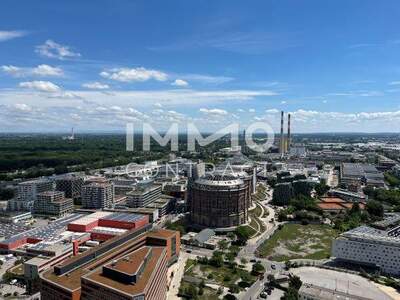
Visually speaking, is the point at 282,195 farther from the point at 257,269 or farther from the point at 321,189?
the point at 257,269

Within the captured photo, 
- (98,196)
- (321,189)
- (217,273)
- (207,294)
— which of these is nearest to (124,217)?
(98,196)

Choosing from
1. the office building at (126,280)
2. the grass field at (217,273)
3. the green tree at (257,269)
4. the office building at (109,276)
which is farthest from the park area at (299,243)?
the office building at (126,280)

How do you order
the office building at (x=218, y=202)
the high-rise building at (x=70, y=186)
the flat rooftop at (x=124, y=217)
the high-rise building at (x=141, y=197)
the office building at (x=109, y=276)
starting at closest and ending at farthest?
the office building at (x=109, y=276), the flat rooftop at (x=124, y=217), the office building at (x=218, y=202), the high-rise building at (x=141, y=197), the high-rise building at (x=70, y=186)

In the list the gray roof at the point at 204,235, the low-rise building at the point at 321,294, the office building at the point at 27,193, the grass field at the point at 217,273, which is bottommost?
the grass field at the point at 217,273

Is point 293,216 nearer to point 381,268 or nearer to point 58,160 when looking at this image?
point 381,268

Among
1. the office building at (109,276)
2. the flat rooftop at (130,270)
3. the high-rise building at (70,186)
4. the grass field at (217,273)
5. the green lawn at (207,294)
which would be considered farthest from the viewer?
the high-rise building at (70,186)

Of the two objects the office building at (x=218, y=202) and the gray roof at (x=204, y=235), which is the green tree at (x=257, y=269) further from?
the office building at (x=218, y=202)
